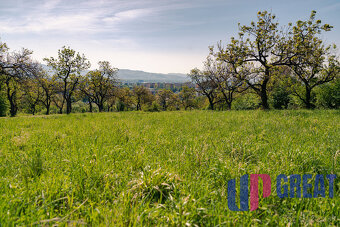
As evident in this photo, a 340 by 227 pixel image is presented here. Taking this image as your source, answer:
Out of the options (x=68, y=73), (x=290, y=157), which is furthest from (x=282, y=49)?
(x=68, y=73)

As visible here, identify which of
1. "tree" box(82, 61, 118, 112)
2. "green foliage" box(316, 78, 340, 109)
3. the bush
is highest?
"tree" box(82, 61, 118, 112)

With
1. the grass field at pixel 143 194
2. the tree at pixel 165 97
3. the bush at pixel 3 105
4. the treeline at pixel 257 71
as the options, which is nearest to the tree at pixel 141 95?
the tree at pixel 165 97

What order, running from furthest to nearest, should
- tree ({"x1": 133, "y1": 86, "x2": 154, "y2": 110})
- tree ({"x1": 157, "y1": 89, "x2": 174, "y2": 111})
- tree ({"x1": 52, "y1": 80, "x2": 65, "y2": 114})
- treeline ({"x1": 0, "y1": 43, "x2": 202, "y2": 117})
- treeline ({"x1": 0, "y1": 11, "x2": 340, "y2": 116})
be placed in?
tree ({"x1": 157, "y1": 89, "x2": 174, "y2": 111})
tree ({"x1": 133, "y1": 86, "x2": 154, "y2": 110})
tree ({"x1": 52, "y1": 80, "x2": 65, "y2": 114})
treeline ({"x1": 0, "y1": 43, "x2": 202, "y2": 117})
treeline ({"x1": 0, "y1": 11, "x2": 340, "y2": 116})

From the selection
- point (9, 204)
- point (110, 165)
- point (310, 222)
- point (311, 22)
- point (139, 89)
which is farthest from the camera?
point (139, 89)

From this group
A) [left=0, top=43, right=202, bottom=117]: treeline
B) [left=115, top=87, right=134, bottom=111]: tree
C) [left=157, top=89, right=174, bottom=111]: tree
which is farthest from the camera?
[left=157, top=89, right=174, bottom=111]: tree

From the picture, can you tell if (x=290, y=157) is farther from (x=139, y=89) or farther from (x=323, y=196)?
(x=139, y=89)

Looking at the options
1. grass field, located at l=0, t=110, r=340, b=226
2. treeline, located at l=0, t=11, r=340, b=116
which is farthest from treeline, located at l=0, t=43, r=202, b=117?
grass field, located at l=0, t=110, r=340, b=226

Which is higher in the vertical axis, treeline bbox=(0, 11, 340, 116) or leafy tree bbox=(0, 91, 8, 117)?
treeline bbox=(0, 11, 340, 116)

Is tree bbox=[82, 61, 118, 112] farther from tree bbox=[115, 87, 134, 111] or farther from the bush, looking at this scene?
the bush

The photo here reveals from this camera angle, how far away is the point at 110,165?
3.10 meters

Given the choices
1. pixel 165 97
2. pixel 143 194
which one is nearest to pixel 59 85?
pixel 143 194

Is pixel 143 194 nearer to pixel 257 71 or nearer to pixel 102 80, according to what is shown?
pixel 257 71

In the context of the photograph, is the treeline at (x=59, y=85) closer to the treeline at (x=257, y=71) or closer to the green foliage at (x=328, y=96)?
the treeline at (x=257, y=71)

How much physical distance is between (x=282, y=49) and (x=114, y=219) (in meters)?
21.8
